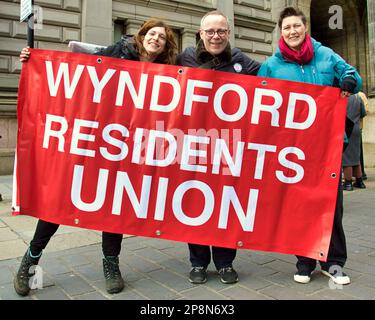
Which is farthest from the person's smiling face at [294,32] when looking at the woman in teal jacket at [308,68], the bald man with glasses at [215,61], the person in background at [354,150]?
the person in background at [354,150]

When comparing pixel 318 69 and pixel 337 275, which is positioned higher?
pixel 318 69

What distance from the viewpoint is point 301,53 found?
2.75m

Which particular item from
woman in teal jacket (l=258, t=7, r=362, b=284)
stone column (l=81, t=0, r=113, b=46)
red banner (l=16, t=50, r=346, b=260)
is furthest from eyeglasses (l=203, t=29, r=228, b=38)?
stone column (l=81, t=0, r=113, b=46)

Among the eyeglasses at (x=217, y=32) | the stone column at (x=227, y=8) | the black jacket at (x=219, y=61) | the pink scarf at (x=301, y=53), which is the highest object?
the stone column at (x=227, y=8)

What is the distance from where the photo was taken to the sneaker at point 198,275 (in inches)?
109

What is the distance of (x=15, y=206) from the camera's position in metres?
2.63

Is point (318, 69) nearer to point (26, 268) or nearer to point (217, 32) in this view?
point (217, 32)

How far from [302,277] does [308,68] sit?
1494 mm

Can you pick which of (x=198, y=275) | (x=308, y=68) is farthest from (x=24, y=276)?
(x=308, y=68)

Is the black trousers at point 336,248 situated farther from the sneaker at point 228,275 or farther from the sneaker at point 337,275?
the sneaker at point 228,275

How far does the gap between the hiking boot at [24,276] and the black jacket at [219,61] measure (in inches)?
69.0

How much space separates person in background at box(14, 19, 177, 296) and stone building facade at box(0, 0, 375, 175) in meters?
6.76

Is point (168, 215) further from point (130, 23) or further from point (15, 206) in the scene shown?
point (130, 23)
